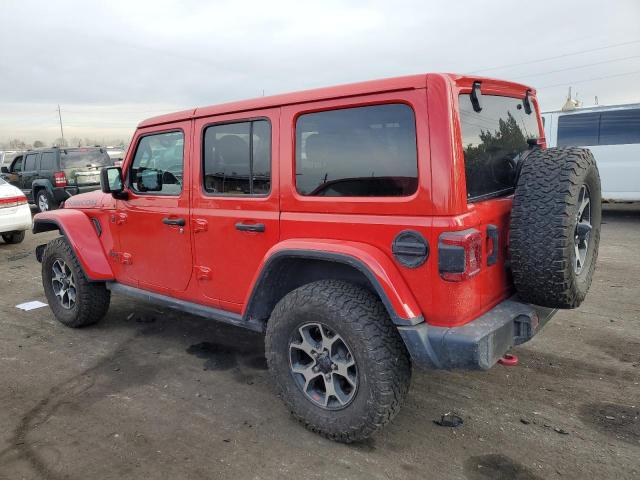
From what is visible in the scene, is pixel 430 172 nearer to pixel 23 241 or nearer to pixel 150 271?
pixel 150 271

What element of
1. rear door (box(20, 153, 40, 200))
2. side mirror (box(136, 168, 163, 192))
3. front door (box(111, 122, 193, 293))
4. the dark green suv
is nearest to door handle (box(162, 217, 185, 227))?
front door (box(111, 122, 193, 293))

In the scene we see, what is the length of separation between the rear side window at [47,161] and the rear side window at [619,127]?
12675 mm

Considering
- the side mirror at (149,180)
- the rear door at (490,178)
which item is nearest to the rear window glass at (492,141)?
the rear door at (490,178)

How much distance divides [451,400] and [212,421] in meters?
1.52

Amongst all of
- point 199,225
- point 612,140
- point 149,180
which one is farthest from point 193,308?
point 612,140

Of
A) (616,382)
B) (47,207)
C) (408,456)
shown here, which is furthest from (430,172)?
(47,207)

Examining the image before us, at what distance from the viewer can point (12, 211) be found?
8633 mm

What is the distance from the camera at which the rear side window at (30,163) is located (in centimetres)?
1315

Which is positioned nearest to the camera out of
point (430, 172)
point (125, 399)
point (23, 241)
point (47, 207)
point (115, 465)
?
point (430, 172)

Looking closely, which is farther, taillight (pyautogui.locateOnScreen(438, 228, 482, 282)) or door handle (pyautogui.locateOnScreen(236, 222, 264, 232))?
door handle (pyautogui.locateOnScreen(236, 222, 264, 232))

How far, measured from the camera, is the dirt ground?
2.58 metres

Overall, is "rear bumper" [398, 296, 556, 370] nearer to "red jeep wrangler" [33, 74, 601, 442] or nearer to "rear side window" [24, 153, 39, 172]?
"red jeep wrangler" [33, 74, 601, 442]

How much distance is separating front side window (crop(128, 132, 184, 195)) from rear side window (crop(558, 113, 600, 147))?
8.92 metres

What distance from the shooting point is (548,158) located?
8.79 ft
